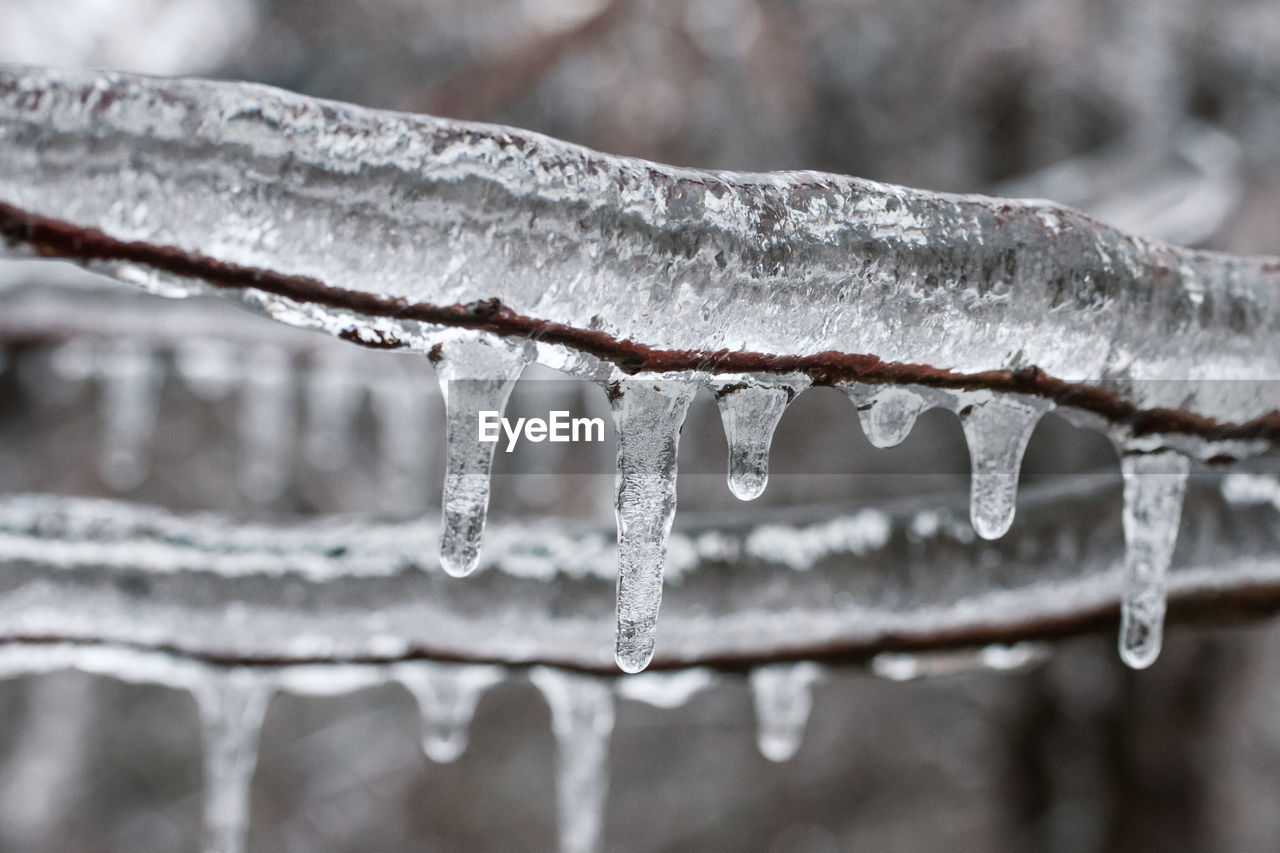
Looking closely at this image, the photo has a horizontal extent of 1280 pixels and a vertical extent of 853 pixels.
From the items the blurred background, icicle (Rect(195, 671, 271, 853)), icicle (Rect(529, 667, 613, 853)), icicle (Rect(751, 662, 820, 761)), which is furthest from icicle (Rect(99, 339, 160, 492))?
icicle (Rect(751, 662, 820, 761))

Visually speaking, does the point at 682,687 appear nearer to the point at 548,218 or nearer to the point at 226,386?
the point at 548,218

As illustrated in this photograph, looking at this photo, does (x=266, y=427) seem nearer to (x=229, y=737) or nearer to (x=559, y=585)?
(x=229, y=737)

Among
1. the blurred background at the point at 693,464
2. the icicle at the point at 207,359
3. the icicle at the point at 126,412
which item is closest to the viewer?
the icicle at the point at 207,359

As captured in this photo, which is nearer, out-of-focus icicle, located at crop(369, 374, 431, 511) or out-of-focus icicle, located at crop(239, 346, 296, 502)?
out-of-focus icicle, located at crop(239, 346, 296, 502)

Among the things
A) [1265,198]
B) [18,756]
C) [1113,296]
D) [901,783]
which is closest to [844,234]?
[1113,296]

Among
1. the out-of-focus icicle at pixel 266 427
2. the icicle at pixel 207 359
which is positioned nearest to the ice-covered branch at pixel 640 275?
the icicle at pixel 207 359

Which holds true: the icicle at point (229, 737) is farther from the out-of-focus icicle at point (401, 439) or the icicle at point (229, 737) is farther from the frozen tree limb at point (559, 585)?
the out-of-focus icicle at point (401, 439)

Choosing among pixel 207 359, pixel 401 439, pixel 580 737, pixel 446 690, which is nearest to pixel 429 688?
pixel 446 690

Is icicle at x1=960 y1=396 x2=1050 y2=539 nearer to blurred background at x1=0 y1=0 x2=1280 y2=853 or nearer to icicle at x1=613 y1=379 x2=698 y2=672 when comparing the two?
icicle at x1=613 y1=379 x2=698 y2=672
